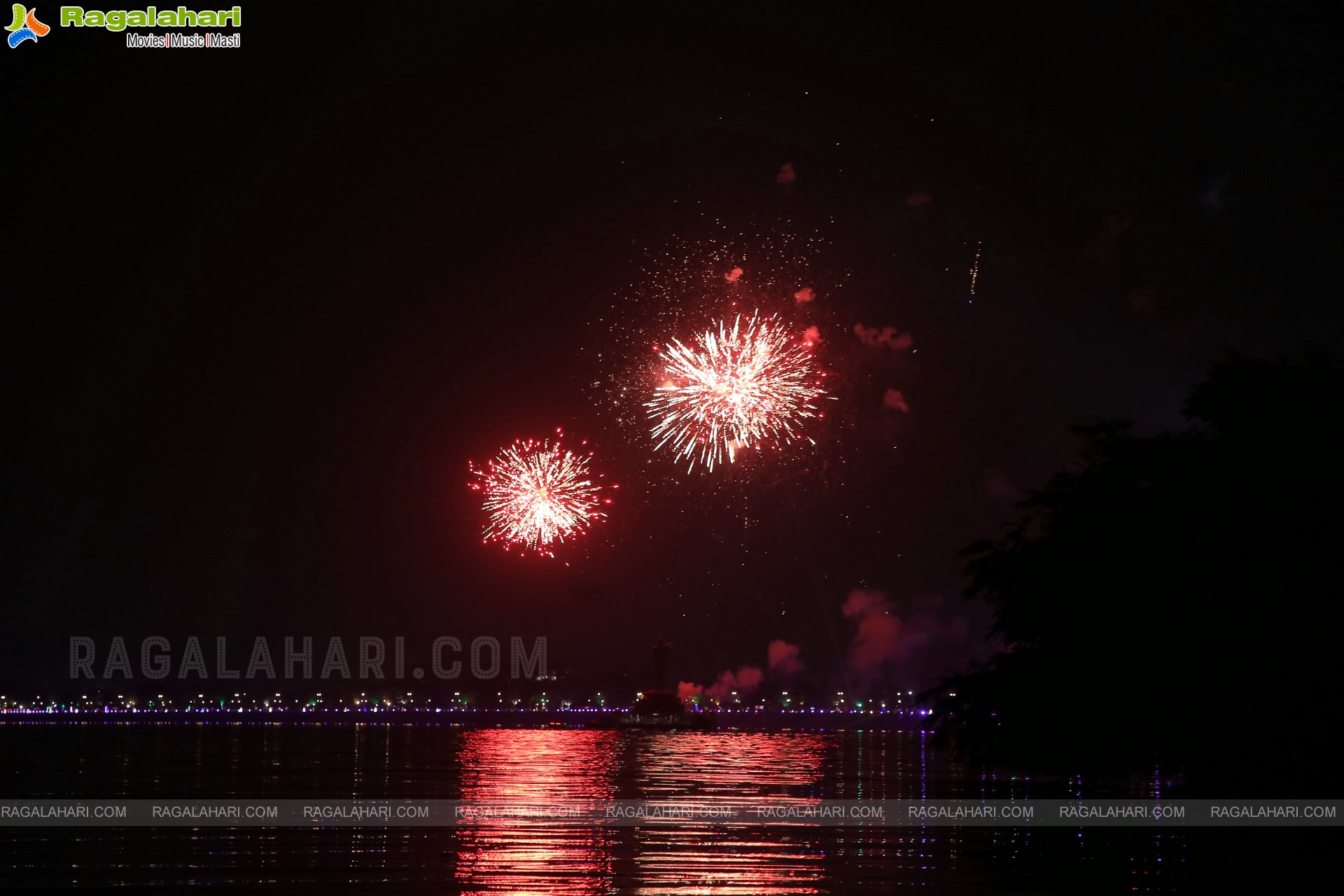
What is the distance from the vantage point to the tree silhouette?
39.8 metres

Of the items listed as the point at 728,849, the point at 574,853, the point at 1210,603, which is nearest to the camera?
the point at 574,853

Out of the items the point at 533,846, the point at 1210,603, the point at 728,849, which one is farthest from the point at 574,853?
the point at 1210,603

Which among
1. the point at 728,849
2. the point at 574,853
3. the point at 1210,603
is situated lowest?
the point at 728,849

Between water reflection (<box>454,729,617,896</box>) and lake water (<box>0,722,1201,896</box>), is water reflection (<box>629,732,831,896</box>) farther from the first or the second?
water reflection (<box>454,729,617,896</box>)

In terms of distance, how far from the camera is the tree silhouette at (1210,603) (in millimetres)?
39781

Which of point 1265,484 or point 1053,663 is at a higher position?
point 1265,484

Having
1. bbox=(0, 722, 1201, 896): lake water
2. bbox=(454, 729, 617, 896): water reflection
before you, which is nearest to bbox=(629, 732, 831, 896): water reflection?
bbox=(0, 722, 1201, 896): lake water

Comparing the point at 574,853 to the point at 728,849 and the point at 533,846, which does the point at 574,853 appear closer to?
the point at 533,846

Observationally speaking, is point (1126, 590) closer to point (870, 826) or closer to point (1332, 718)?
point (1332, 718)

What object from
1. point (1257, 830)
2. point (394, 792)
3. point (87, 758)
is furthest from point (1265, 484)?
point (87, 758)

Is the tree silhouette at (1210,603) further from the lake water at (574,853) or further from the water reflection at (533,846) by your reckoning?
the water reflection at (533,846)

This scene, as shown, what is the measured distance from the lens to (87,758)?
7188cm

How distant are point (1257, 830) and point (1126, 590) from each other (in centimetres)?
1514

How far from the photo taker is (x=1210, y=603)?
139 ft
